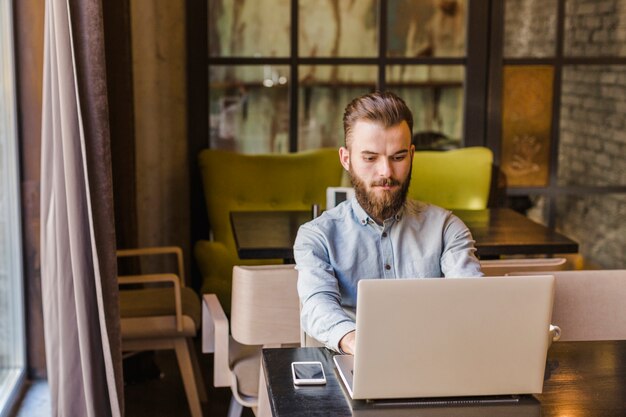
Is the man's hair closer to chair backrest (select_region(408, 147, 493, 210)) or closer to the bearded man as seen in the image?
the bearded man

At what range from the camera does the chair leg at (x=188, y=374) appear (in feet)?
12.2

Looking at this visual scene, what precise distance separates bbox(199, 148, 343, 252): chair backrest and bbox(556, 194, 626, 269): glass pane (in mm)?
1365

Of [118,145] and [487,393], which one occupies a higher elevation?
[118,145]

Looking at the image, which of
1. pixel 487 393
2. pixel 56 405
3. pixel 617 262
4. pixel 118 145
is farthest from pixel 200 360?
pixel 487 393

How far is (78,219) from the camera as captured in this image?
301 cm

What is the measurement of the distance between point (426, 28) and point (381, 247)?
119 inches

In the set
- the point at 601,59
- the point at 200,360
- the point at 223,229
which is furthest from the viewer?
the point at 601,59

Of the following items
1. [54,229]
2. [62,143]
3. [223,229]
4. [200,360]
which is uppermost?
[62,143]

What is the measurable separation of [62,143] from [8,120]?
35.4 inches

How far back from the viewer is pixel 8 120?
3.78m

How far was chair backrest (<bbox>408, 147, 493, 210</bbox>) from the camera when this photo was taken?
16.9 ft

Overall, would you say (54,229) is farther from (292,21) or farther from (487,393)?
(292,21)

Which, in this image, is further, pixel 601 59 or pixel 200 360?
pixel 601 59

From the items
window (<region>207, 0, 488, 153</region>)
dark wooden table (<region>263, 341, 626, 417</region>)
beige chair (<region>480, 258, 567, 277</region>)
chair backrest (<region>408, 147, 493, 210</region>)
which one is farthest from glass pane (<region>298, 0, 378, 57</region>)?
dark wooden table (<region>263, 341, 626, 417</region>)
